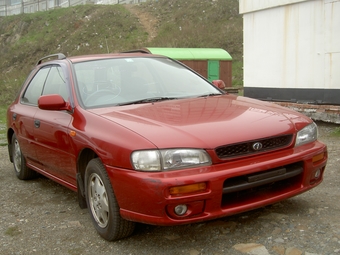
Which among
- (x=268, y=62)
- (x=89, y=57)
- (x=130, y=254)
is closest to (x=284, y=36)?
(x=268, y=62)

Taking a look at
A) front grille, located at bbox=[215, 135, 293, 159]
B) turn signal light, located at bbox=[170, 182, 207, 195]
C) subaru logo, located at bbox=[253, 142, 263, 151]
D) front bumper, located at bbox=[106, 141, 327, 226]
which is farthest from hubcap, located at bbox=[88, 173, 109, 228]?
subaru logo, located at bbox=[253, 142, 263, 151]

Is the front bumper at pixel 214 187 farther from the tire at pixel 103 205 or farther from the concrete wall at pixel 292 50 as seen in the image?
the concrete wall at pixel 292 50

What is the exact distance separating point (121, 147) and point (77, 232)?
111cm

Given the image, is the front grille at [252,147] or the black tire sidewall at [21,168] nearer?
the front grille at [252,147]

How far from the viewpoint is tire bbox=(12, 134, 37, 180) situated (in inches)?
229

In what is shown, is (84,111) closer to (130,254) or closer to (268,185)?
(130,254)

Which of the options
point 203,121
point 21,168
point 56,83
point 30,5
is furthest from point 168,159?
point 30,5

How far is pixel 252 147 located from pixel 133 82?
164 cm

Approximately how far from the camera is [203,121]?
353 cm

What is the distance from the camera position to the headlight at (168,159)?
317 cm

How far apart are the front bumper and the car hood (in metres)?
0.19

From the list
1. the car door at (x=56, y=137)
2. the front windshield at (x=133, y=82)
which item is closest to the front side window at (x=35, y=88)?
the car door at (x=56, y=137)

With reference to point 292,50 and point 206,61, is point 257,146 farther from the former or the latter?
point 206,61

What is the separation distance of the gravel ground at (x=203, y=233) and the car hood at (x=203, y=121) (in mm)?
785
